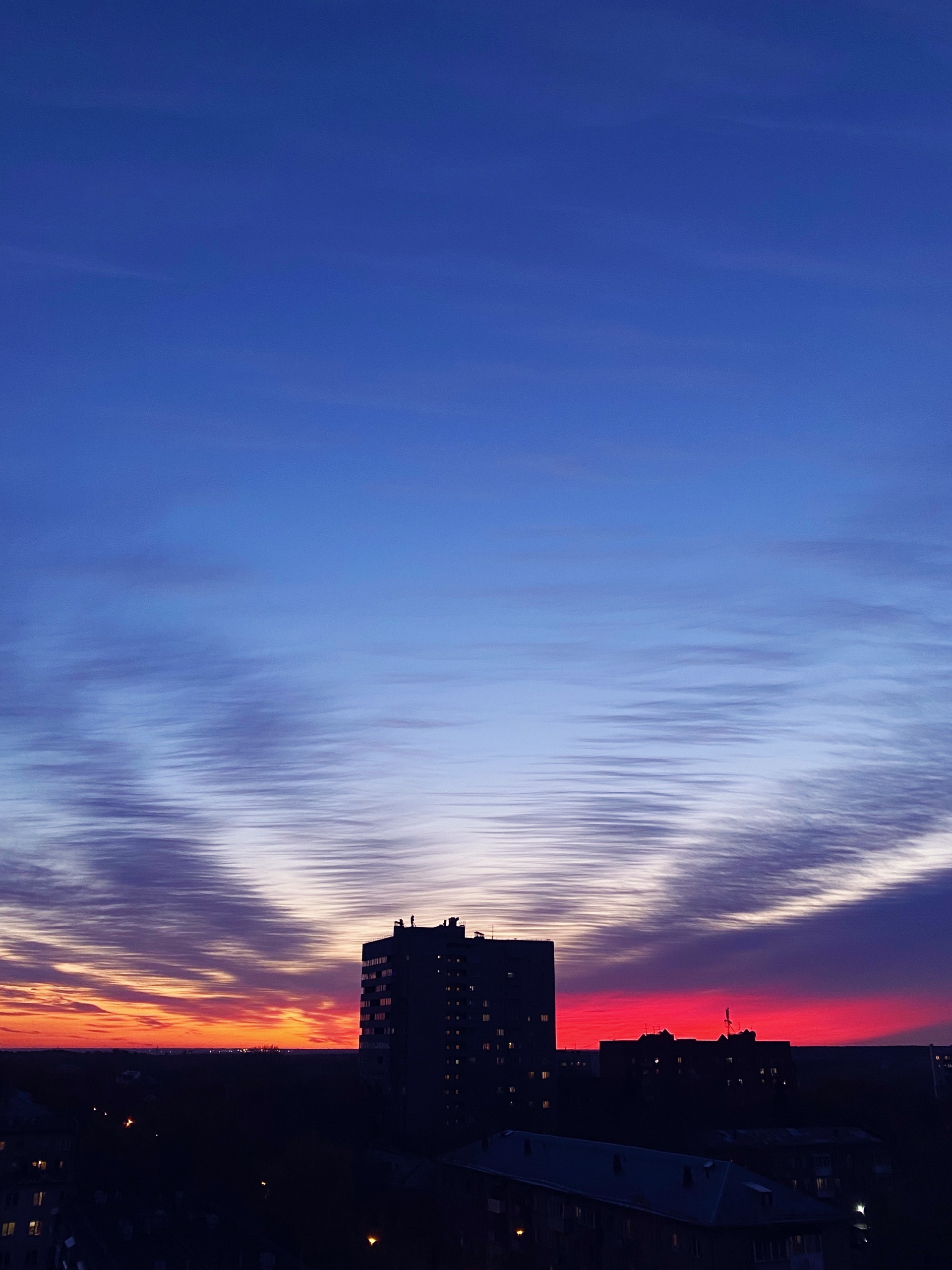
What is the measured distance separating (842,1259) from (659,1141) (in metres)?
79.8

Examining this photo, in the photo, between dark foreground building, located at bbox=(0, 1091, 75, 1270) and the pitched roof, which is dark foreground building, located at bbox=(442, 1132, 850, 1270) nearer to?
the pitched roof

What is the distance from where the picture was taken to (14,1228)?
101938mm

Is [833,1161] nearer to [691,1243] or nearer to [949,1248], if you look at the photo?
[949,1248]

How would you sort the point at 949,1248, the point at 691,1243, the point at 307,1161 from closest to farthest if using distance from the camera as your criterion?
1. the point at 691,1243
2. the point at 949,1248
3. the point at 307,1161

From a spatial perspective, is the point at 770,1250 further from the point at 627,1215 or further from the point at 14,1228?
the point at 14,1228

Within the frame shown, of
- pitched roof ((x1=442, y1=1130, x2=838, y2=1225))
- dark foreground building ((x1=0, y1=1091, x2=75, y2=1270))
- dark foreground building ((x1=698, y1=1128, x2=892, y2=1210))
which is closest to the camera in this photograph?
pitched roof ((x1=442, y1=1130, x2=838, y2=1225))

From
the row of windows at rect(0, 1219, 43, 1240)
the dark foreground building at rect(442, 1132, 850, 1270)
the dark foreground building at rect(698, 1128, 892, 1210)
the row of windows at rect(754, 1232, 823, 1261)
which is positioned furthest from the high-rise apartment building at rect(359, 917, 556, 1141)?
the row of windows at rect(754, 1232, 823, 1261)

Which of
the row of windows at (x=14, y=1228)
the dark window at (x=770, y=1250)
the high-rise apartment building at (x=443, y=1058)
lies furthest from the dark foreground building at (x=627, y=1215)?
the high-rise apartment building at (x=443, y=1058)

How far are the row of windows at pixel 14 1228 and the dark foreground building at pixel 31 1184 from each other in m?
0.05

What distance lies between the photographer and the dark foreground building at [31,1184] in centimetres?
10138

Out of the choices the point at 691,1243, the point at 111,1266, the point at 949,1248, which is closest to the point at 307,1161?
the point at 111,1266

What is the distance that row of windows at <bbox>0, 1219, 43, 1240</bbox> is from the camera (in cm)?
10100

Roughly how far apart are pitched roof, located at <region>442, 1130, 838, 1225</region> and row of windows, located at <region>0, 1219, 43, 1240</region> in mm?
44023

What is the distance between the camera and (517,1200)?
3895 inches
